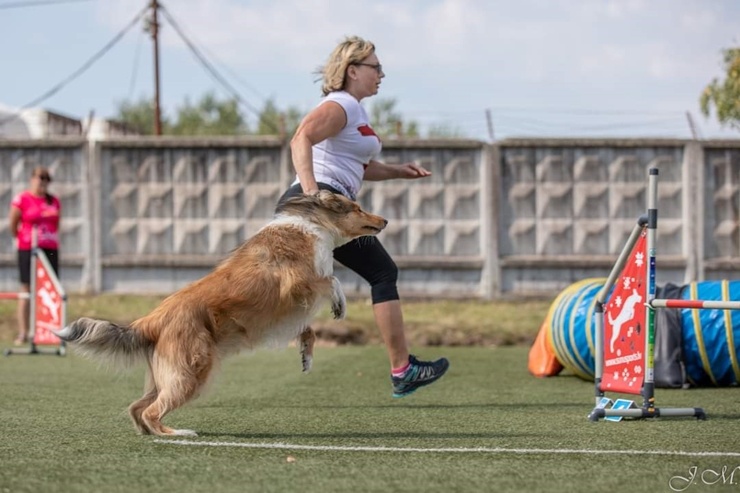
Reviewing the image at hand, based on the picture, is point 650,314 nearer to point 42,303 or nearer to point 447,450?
point 447,450

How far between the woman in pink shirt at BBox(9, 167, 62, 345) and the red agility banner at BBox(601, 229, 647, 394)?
708cm

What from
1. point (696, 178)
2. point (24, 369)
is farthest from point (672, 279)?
point (24, 369)

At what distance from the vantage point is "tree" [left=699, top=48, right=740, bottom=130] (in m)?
13.0

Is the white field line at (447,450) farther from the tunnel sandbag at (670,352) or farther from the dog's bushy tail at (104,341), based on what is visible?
the tunnel sandbag at (670,352)

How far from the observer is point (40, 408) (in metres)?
6.09

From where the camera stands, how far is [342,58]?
595 centimetres

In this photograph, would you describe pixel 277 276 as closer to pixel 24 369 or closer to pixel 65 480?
pixel 65 480

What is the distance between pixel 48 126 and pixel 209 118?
3641 cm

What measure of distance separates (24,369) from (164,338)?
4510mm

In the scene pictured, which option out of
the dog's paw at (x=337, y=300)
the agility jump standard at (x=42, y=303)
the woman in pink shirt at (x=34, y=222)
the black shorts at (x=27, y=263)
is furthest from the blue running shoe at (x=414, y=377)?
the black shorts at (x=27, y=263)

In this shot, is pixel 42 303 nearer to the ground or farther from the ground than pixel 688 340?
farther from the ground

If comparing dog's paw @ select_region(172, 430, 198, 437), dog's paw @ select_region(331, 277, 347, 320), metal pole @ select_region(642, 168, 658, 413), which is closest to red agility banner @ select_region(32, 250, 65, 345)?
dog's paw @ select_region(331, 277, 347, 320)

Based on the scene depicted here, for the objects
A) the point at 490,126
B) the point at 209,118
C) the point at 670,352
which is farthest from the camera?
the point at 209,118

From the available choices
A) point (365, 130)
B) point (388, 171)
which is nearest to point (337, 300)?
point (365, 130)
